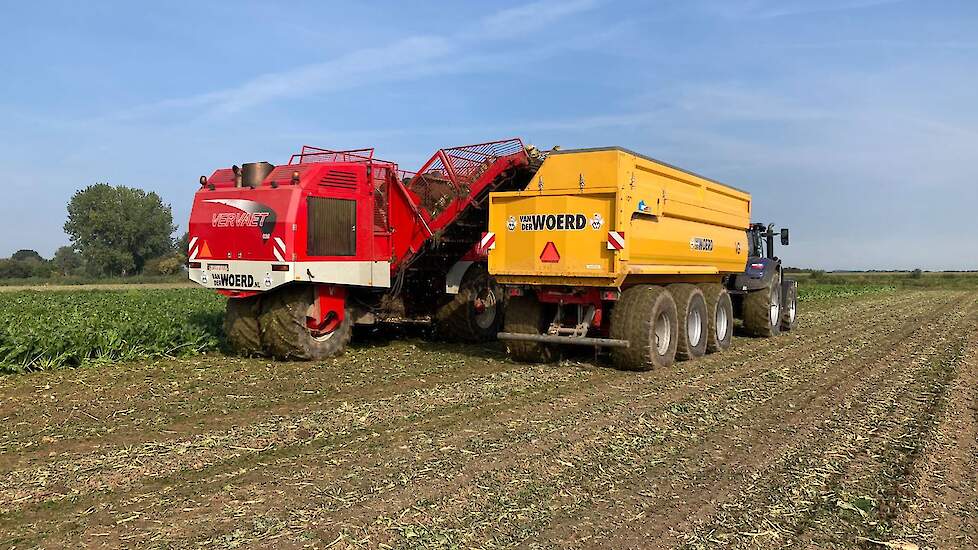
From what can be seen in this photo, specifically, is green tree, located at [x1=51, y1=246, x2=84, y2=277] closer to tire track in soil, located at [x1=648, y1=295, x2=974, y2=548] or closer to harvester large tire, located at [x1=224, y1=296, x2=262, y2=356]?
harvester large tire, located at [x1=224, y1=296, x2=262, y2=356]

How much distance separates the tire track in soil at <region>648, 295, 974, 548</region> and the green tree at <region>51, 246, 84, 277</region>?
261ft

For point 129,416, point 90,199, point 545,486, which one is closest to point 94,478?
point 129,416

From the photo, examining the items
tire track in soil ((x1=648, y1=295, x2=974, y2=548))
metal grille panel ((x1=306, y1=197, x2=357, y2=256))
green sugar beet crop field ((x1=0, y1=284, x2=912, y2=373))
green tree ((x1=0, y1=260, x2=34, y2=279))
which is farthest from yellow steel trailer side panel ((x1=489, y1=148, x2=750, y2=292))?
green tree ((x1=0, y1=260, x2=34, y2=279))

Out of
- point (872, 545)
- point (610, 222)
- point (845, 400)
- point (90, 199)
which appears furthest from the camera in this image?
point (90, 199)

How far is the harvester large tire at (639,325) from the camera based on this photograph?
9.59 meters

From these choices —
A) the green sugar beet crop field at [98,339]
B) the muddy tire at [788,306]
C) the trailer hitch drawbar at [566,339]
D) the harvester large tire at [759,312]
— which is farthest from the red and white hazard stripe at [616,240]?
the muddy tire at [788,306]

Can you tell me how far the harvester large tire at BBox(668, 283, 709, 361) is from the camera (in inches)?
422

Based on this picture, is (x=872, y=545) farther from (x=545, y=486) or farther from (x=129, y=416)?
(x=129, y=416)

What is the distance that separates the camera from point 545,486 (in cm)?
489

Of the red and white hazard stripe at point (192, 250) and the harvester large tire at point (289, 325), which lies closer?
the harvester large tire at point (289, 325)

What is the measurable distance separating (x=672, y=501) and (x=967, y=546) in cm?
163

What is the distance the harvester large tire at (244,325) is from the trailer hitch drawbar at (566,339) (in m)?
3.71

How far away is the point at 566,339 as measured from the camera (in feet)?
32.1

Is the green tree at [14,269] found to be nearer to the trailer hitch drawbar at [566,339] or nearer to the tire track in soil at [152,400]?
the tire track in soil at [152,400]
